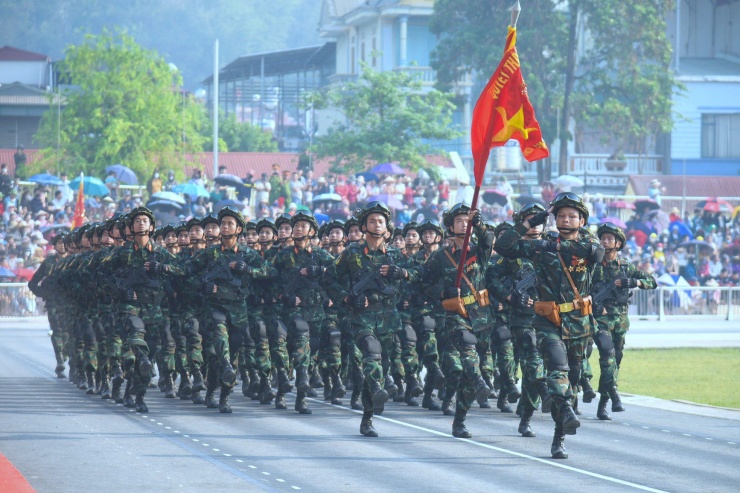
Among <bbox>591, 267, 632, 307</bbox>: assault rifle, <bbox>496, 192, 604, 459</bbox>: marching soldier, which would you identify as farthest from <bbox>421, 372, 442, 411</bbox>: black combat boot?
<bbox>496, 192, 604, 459</bbox>: marching soldier

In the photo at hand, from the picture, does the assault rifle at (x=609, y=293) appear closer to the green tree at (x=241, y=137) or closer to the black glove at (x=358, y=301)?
the black glove at (x=358, y=301)

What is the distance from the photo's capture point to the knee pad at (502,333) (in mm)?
15844

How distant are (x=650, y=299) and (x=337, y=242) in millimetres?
18065

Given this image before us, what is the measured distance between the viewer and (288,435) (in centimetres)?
1355

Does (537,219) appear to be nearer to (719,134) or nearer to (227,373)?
(227,373)

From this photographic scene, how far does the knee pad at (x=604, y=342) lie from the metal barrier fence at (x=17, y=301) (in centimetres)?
1975

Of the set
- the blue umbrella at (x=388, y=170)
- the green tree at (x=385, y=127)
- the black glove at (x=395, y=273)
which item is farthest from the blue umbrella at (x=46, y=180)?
the black glove at (x=395, y=273)

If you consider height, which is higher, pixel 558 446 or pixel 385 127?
pixel 385 127

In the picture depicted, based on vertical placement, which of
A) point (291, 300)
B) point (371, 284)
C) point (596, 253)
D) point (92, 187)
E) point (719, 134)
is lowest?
point (291, 300)

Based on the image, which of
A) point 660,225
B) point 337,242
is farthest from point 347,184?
point 337,242

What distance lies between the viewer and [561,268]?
39.7ft

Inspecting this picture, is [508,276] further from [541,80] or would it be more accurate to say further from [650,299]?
[541,80]

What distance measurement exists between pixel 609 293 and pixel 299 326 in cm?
347

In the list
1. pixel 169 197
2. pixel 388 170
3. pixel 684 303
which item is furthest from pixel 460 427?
pixel 388 170
